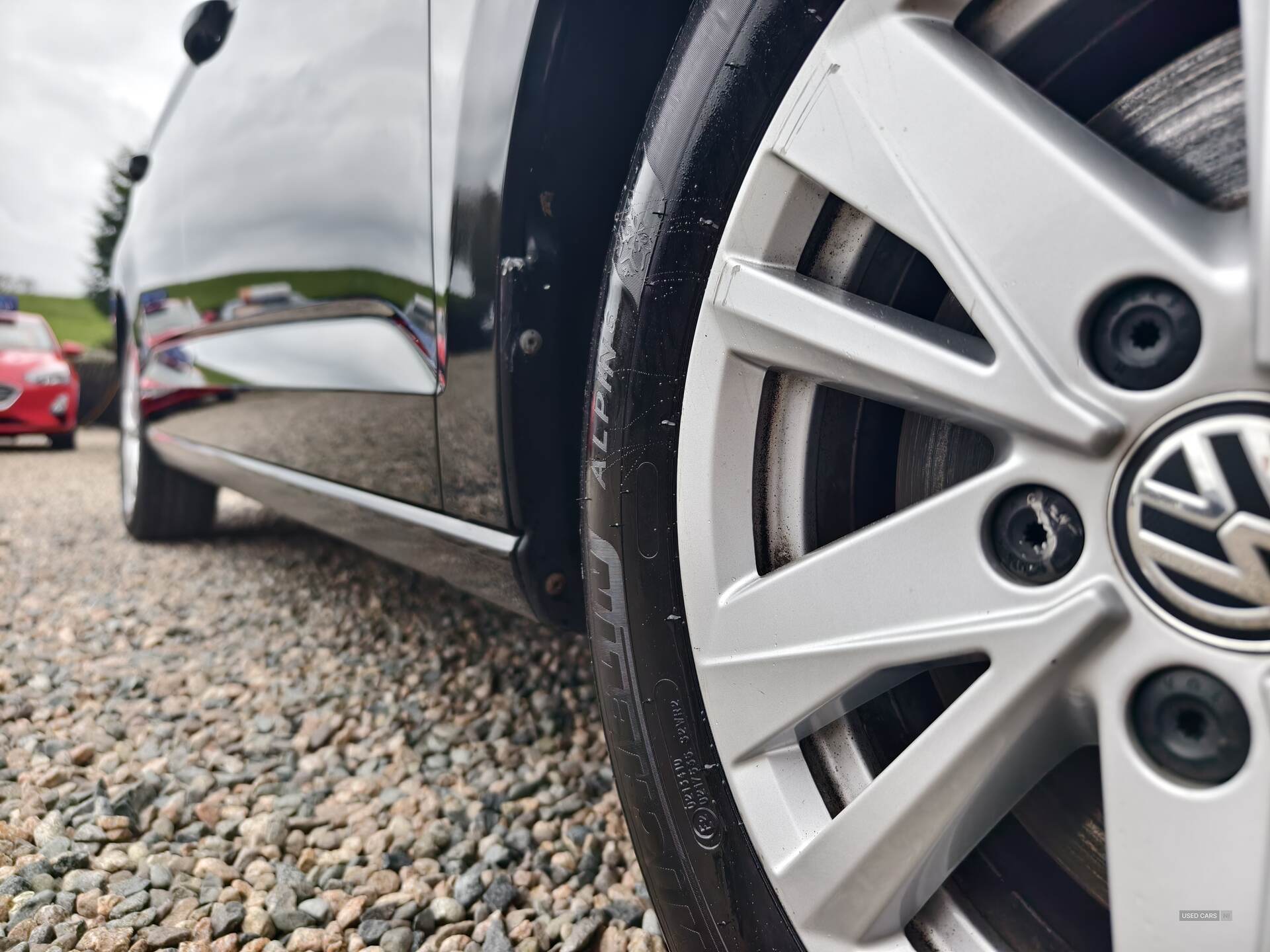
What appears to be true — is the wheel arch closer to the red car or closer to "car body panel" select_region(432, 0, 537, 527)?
"car body panel" select_region(432, 0, 537, 527)

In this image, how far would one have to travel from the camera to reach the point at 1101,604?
49 cm

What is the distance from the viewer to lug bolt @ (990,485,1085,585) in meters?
0.51

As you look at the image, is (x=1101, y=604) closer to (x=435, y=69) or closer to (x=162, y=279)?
(x=435, y=69)

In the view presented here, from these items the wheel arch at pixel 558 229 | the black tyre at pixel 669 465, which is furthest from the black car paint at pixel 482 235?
the black tyre at pixel 669 465

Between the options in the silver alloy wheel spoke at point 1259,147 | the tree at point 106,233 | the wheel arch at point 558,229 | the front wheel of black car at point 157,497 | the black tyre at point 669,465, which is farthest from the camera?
the tree at point 106,233

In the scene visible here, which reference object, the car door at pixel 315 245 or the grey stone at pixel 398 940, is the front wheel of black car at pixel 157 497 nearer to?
the car door at pixel 315 245

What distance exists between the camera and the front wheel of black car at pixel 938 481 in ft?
1.54

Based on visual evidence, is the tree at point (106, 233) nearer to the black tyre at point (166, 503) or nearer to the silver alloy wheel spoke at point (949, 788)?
the black tyre at point (166, 503)

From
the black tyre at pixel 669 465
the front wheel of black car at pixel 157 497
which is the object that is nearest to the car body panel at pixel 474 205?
the black tyre at pixel 669 465

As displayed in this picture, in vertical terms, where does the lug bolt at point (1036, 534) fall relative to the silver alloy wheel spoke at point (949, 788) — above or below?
above

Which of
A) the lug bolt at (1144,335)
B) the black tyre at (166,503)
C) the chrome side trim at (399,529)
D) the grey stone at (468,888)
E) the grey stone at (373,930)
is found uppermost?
the lug bolt at (1144,335)

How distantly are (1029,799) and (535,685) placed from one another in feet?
3.32

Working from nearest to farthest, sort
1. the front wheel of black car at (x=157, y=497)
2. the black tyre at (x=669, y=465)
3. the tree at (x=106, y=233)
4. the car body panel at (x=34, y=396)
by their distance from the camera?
the black tyre at (x=669, y=465) → the front wheel of black car at (x=157, y=497) → the car body panel at (x=34, y=396) → the tree at (x=106, y=233)

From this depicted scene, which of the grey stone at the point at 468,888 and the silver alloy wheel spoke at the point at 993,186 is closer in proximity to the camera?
the silver alloy wheel spoke at the point at 993,186
